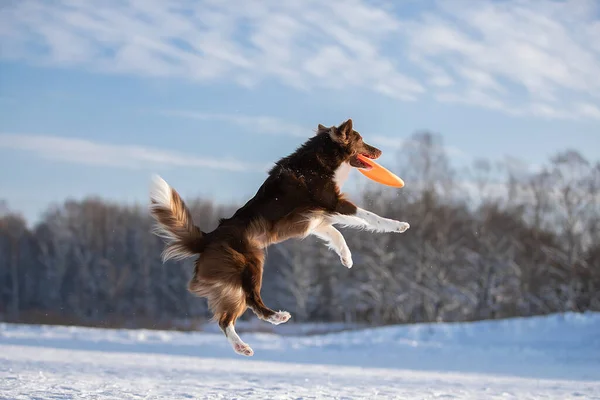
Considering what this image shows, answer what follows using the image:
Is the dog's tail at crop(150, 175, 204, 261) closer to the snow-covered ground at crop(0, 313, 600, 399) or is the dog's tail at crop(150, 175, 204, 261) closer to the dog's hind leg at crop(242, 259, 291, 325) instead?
the dog's hind leg at crop(242, 259, 291, 325)

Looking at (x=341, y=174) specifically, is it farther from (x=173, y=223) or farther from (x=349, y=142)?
(x=173, y=223)

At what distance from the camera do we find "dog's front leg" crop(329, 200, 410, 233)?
23.6 feet

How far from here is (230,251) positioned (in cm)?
688

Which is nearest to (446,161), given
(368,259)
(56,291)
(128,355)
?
(368,259)

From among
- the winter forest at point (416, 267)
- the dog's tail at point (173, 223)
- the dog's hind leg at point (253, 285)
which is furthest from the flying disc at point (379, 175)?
the winter forest at point (416, 267)

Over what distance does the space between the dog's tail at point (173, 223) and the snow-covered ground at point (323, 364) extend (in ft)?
8.34

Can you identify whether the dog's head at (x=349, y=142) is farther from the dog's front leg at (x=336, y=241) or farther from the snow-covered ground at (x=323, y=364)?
the snow-covered ground at (x=323, y=364)

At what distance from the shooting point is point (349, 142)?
7586 mm

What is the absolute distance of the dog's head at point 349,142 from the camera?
752 centimetres

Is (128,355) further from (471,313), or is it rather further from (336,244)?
(471,313)

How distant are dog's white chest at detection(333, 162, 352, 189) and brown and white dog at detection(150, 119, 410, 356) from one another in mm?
97

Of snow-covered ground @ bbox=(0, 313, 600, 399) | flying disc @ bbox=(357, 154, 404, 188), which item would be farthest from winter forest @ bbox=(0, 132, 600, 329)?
flying disc @ bbox=(357, 154, 404, 188)

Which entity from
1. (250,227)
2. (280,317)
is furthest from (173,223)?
(280,317)

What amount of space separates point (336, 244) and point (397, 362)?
1059 centimetres
